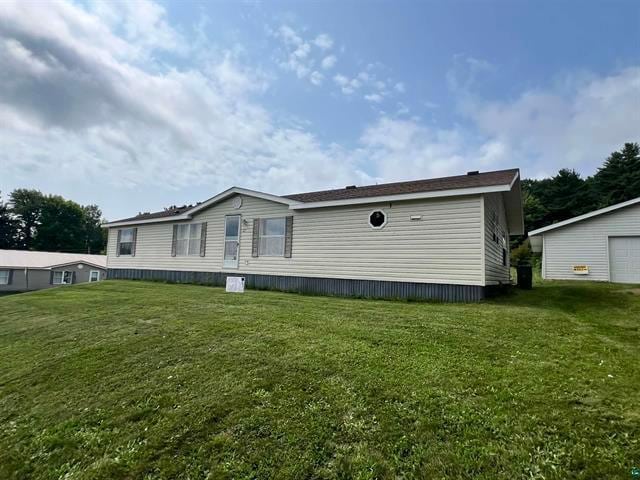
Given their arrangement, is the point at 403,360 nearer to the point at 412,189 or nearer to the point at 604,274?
the point at 412,189

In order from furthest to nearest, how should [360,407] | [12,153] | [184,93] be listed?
1. [12,153]
2. [184,93]
3. [360,407]

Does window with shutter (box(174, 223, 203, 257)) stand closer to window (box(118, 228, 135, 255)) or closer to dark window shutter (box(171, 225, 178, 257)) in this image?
dark window shutter (box(171, 225, 178, 257))

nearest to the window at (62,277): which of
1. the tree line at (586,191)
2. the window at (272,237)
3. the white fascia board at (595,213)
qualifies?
the window at (272,237)

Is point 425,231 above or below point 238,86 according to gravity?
below

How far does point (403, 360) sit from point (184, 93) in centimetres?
1303

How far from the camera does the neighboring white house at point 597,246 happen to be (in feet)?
41.8

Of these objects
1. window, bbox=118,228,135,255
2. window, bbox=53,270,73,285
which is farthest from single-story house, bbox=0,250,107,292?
window, bbox=118,228,135,255

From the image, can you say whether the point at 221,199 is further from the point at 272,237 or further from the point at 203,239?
the point at 272,237

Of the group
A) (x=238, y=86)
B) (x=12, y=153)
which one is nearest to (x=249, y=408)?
(x=238, y=86)

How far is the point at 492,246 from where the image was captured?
34.1 feet

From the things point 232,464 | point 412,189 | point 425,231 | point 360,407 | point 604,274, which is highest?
point 412,189

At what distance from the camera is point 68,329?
20.5 feet

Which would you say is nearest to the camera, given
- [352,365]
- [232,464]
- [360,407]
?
[232,464]

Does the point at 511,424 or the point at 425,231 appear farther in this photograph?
the point at 425,231
